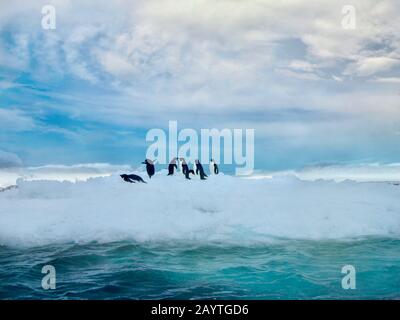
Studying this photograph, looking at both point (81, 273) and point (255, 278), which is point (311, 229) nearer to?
point (255, 278)

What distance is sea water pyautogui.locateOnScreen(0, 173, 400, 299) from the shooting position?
22.8 ft

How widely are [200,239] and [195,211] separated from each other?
1.33m

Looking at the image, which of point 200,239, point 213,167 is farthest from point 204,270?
point 213,167

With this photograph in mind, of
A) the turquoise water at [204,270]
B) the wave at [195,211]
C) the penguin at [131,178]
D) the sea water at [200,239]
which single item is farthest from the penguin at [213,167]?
the turquoise water at [204,270]

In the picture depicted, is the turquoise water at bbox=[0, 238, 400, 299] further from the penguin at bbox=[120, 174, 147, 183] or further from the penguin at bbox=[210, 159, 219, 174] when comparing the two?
the penguin at bbox=[210, 159, 219, 174]

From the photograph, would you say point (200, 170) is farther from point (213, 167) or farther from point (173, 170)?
point (213, 167)

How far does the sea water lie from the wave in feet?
0.09

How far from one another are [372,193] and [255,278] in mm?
6440

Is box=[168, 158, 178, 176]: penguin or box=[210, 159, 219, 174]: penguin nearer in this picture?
box=[168, 158, 178, 176]: penguin

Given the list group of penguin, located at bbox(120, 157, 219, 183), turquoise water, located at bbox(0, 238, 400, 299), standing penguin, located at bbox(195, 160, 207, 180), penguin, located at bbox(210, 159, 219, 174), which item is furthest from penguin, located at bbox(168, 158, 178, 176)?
turquoise water, located at bbox(0, 238, 400, 299)

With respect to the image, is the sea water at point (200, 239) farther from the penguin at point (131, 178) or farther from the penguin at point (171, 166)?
the penguin at point (171, 166)

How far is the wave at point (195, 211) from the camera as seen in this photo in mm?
9688

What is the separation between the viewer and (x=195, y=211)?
422 inches

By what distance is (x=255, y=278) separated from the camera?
24.0ft
